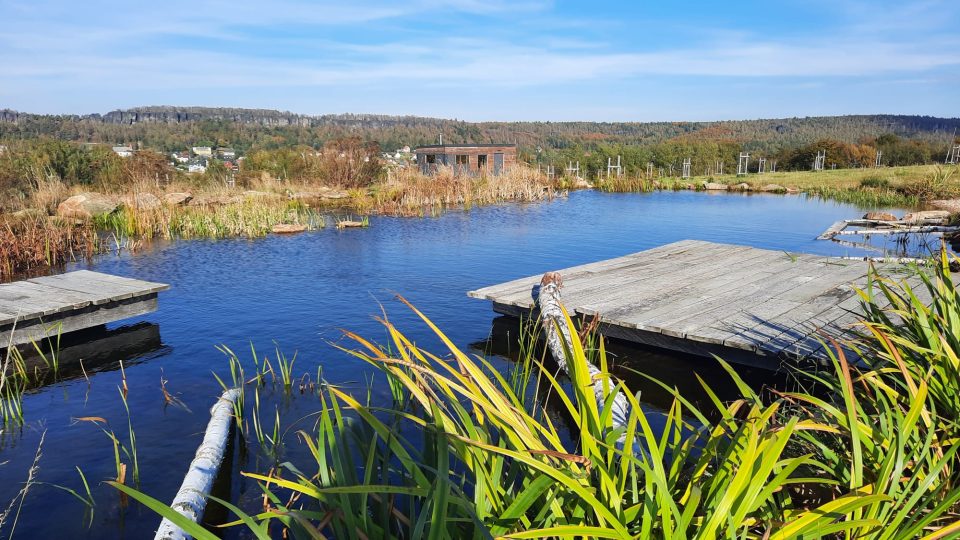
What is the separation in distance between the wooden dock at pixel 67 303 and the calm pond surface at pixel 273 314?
1.27 feet

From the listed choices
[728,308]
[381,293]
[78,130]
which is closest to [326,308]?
[381,293]

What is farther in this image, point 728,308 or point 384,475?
point 728,308

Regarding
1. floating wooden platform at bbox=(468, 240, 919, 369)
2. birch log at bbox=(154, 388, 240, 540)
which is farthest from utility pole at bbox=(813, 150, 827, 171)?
birch log at bbox=(154, 388, 240, 540)

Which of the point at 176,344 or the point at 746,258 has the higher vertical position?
the point at 746,258

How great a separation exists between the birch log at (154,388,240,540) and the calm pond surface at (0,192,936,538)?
0.97 ft

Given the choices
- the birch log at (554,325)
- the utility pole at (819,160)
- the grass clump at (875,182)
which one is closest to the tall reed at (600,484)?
the birch log at (554,325)

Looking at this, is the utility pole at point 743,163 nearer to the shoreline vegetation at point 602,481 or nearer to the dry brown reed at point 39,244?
the dry brown reed at point 39,244

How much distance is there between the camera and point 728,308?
21.3 feet

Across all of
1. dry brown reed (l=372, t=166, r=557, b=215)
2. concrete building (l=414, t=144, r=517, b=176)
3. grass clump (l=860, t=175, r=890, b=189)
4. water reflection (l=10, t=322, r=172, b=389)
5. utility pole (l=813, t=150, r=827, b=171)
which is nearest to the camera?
A: water reflection (l=10, t=322, r=172, b=389)

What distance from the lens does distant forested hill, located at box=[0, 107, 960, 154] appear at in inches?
2235

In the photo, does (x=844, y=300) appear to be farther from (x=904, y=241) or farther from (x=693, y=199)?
(x=693, y=199)

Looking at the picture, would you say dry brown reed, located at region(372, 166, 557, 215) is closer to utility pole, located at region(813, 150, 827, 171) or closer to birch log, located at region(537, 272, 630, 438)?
birch log, located at region(537, 272, 630, 438)

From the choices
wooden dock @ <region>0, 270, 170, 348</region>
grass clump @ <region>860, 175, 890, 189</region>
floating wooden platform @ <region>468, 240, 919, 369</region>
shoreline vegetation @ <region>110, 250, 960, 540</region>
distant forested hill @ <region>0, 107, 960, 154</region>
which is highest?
distant forested hill @ <region>0, 107, 960, 154</region>

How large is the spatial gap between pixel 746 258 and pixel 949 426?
7026 millimetres
